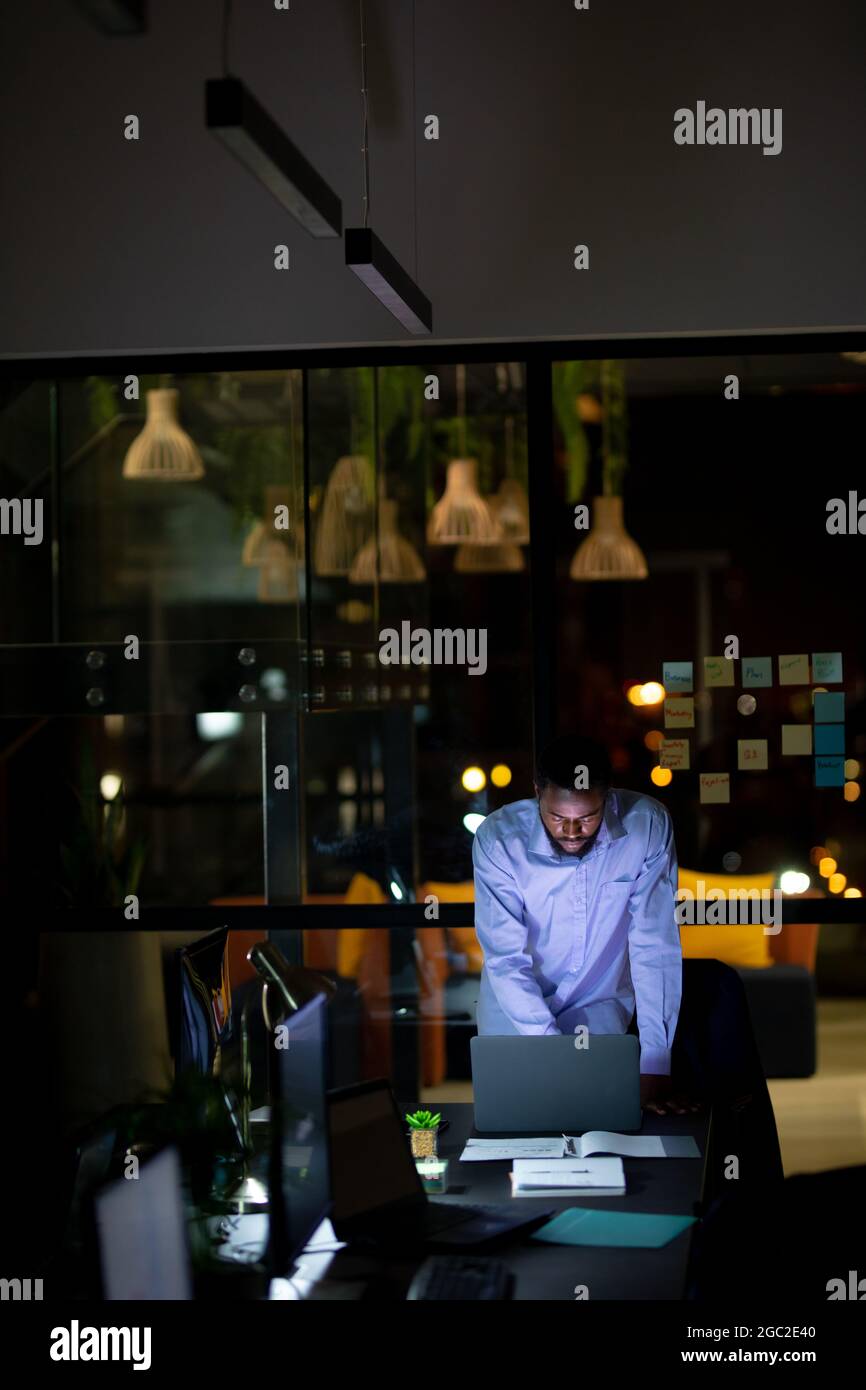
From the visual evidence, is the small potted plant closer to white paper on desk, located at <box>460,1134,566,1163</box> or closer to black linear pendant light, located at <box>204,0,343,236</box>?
white paper on desk, located at <box>460,1134,566,1163</box>

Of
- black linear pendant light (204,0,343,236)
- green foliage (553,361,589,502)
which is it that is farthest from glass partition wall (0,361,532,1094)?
black linear pendant light (204,0,343,236)

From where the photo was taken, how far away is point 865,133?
14.7 ft

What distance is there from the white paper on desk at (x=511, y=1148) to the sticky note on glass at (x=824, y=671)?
2145 mm

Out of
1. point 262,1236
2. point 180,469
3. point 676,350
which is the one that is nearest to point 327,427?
point 180,469

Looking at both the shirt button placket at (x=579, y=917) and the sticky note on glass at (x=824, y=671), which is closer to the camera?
the shirt button placket at (x=579, y=917)

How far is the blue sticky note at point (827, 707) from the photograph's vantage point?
15.4ft

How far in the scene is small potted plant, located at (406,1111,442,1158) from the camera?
2955 millimetres

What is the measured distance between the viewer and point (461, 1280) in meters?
2.27

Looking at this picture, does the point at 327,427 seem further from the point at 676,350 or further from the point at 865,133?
the point at 865,133

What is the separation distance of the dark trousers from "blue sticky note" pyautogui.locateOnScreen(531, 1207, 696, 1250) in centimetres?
55

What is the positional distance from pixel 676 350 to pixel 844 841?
172cm

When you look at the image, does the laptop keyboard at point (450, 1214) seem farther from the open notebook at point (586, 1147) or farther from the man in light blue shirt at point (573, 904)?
the man in light blue shirt at point (573, 904)

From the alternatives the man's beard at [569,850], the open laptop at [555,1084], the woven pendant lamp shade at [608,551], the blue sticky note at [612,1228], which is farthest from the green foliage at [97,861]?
the blue sticky note at [612,1228]

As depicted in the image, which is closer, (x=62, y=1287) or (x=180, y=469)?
(x=62, y=1287)
